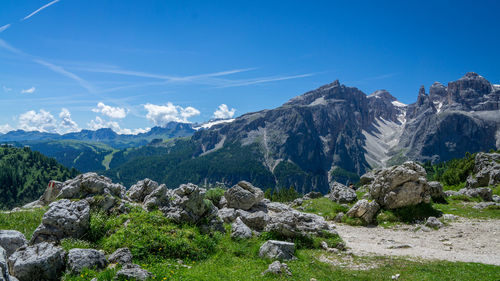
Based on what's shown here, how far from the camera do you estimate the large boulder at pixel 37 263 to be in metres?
12.3

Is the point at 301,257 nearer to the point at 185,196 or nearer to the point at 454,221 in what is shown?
the point at 185,196

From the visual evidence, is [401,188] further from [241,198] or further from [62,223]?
[62,223]

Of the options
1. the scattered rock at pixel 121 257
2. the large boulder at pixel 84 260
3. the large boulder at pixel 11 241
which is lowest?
the scattered rock at pixel 121 257

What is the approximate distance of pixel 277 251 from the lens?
56.4 feet

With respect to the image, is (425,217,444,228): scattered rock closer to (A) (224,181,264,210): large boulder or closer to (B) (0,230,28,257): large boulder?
(A) (224,181,264,210): large boulder

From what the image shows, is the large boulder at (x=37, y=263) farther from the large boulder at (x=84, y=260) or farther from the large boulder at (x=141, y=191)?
the large boulder at (x=141, y=191)

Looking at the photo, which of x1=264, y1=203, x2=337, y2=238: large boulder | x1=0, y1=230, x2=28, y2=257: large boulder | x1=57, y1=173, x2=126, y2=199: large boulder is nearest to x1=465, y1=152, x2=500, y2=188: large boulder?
x1=264, y1=203, x2=337, y2=238: large boulder

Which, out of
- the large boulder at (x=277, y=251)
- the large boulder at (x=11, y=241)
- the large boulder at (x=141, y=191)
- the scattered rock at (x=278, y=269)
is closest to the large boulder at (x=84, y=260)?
the large boulder at (x=11, y=241)

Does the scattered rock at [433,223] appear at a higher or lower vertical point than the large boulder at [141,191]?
lower

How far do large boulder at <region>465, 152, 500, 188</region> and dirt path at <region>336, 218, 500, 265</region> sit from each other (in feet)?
80.3

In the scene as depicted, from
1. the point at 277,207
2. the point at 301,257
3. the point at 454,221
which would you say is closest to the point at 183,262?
the point at 301,257

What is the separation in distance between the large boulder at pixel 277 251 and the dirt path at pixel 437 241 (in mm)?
5526

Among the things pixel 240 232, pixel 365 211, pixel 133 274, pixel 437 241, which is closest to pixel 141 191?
pixel 240 232

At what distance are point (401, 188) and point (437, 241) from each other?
10610 millimetres
